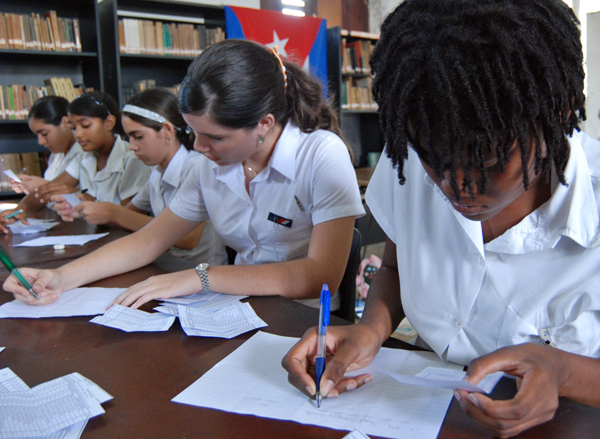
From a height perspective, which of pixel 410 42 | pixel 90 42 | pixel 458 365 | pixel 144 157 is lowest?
pixel 458 365

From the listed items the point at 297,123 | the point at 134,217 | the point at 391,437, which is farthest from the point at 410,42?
the point at 134,217

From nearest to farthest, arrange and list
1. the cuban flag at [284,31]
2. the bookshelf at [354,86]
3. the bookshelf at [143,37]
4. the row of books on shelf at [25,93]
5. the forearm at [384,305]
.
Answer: the forearm at [384,305], the row of books on shelf at [25,93], the bookshelf at [143,37], the cuban flag at [284,31], the bookshelf at [354,86]

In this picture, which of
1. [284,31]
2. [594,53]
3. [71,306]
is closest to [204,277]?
[71,306]

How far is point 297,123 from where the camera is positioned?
1.52m

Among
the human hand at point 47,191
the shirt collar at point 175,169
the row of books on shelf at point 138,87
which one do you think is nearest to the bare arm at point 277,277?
the shirt collar at point 175,169

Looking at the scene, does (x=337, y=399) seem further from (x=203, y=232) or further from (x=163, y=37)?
(x=163, y=37)

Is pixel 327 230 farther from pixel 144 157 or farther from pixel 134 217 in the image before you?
pixel 144 157

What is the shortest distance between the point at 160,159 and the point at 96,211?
14.8 inches

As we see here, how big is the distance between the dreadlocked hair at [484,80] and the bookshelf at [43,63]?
407cm

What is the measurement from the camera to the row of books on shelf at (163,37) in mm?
4254

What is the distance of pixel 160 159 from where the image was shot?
229 cm

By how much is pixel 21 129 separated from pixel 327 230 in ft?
13.0

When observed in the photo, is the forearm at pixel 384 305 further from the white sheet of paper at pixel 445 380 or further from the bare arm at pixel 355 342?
the white sheet of paper at pixel 445 380

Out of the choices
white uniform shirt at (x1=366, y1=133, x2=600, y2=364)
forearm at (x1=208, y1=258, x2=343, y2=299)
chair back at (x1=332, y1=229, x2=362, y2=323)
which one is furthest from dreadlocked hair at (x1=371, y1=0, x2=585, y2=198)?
chair back at (x1=332, y1=229, x2=362, y2=323)
